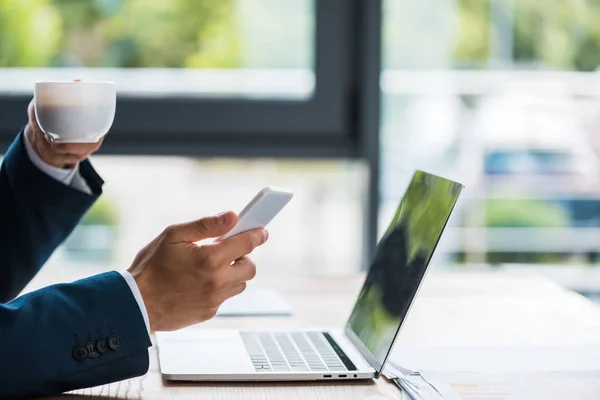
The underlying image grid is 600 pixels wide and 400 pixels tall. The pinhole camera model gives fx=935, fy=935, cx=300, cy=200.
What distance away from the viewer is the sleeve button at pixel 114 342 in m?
0.96

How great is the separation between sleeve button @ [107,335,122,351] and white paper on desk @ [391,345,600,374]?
13.4 inches

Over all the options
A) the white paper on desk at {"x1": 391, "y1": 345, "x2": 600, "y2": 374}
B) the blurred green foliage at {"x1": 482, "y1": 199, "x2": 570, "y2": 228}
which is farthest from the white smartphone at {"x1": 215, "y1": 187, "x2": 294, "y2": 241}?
the blurred green foliage at {"x1": 482, "y1": 199, "x2": 570, "y2": 228}

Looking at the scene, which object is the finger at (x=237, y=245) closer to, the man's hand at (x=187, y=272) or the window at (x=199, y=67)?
the man's hand at (x=187, y=272)

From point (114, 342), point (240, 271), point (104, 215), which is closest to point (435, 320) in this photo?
point (240, 271)

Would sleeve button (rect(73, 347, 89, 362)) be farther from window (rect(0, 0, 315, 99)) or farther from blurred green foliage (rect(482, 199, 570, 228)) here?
blurred green foliage (rect(482, 199, 570, 228))

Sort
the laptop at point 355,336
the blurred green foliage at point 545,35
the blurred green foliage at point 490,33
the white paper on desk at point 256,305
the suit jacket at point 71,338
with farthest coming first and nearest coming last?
1. the blurred green foliage at point 545,35
2. the blurred green foliage at point 490,33
3. the white paper on desk at point 256,305
4. the laptop at point 355,336
5. the suit jacket at point 71,338

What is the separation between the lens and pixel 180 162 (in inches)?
104

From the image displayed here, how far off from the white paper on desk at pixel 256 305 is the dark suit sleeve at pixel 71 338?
0.44 metres

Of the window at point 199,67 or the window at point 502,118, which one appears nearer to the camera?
the window at point 199,67

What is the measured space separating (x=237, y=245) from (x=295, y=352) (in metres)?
0.20

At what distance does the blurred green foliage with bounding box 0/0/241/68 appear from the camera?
2.57m

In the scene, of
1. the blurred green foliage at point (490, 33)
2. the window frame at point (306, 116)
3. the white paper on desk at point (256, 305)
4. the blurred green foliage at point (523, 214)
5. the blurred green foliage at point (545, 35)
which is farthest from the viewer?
the blurred green foliage at point (523, 214)

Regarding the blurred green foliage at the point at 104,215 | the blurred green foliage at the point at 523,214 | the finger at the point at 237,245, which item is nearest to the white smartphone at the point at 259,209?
the finger at the point at 237,245

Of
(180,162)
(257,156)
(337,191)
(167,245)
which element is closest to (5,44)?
(180,162)
